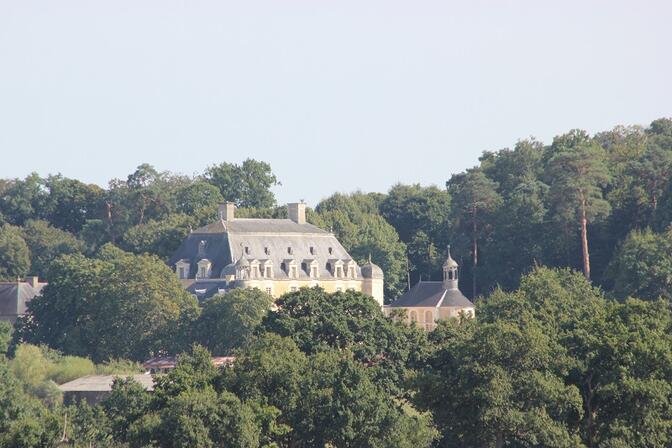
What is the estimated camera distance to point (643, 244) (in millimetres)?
111688

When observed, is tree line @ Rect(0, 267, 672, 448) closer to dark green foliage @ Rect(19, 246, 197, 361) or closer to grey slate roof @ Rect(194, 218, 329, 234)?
dark green foliage @ Rect(19, 246, 197, 361)

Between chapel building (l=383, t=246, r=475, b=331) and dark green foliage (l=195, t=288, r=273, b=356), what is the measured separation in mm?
16833

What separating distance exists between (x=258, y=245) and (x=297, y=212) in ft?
19.2

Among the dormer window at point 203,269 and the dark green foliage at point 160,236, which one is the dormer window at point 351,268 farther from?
the dark green foliage at point 160,236

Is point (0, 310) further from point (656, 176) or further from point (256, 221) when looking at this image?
point (656, 176)

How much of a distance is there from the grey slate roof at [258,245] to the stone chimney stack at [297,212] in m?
1.17

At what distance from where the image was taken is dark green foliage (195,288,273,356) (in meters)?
109

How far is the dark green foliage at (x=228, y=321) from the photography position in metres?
109

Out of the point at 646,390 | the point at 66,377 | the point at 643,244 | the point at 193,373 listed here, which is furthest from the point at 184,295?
the point at 646,390

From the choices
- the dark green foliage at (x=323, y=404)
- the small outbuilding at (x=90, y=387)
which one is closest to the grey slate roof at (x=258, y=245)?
the small outbuilding at (x=90, y=387)

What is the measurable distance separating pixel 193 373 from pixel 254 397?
3320 mm

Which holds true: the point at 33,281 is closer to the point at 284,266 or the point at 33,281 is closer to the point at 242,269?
the point at 284,266

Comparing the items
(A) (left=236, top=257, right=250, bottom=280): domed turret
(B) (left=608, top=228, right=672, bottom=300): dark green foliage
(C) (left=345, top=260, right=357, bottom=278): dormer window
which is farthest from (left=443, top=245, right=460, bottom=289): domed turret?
(B) (left=608, top=228, right=672, bottom=300): dark green foliage

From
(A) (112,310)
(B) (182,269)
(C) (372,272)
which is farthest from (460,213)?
(A) (112,310)
